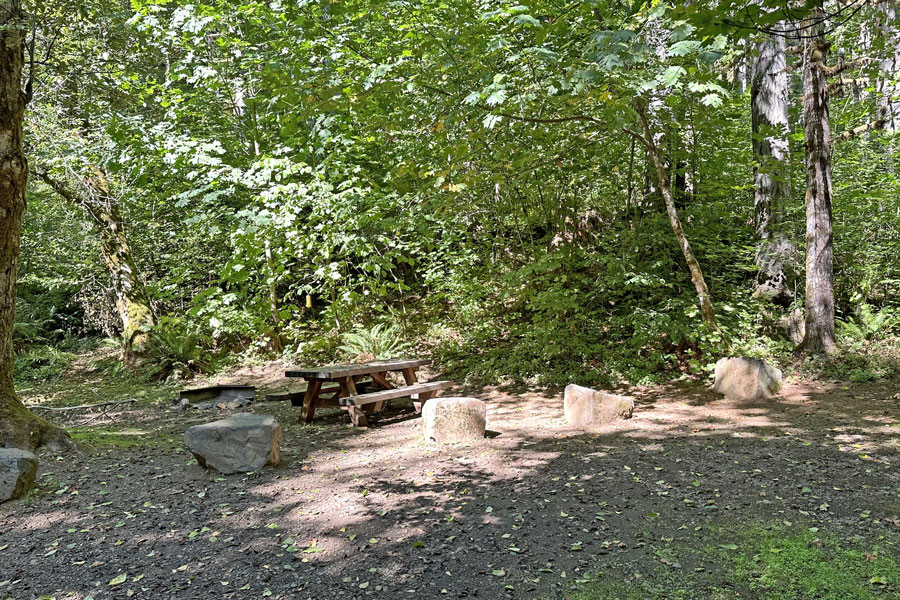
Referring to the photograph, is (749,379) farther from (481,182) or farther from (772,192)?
(481,182)

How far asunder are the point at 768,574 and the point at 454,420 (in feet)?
10.5

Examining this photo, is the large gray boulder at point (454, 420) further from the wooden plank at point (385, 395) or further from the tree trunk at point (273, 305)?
the tree trunk at point (273, 305)

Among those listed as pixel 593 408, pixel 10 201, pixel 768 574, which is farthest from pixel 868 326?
pixel 10 201

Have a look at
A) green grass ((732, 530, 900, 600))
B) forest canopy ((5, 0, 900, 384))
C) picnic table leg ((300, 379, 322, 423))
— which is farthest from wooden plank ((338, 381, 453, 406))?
green grass ((732, 530, 900, 600))

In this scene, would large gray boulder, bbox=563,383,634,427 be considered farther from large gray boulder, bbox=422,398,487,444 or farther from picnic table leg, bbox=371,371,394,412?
picnic table leg, bbox=371,371,394,412

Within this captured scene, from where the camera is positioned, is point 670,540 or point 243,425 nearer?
point 670,540

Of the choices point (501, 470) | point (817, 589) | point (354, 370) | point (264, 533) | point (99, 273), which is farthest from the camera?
point (99, 273)

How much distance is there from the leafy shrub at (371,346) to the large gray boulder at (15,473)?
20.7 feet

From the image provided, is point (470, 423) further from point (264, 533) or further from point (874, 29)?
point (874, 29)

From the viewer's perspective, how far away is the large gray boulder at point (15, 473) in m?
4.00

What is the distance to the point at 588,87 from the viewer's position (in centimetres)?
611

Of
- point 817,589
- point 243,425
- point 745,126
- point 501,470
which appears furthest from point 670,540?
point 745,126

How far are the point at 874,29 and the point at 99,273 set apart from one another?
15466mm

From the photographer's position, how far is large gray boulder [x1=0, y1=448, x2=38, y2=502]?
4.00 m
